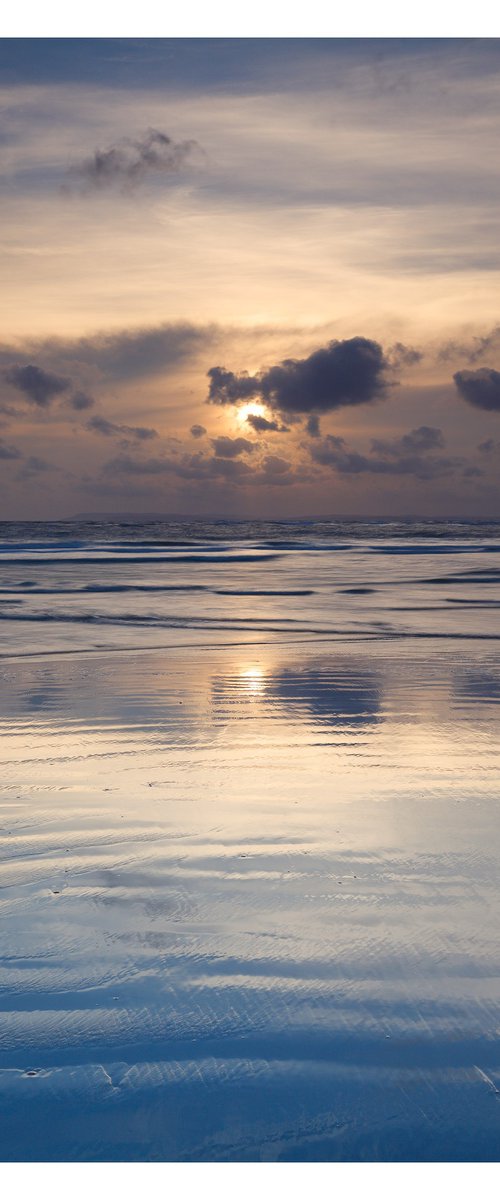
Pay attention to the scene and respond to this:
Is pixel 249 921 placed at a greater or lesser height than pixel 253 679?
greater

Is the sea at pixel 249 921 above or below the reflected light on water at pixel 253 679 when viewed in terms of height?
above

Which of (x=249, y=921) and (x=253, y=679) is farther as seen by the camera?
(x=253, y=679)

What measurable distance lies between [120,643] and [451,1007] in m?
9.83

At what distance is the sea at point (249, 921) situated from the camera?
2.55 m

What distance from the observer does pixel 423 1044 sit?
2.86 metres

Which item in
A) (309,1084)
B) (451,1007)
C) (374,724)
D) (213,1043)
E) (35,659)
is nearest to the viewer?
(309,1084)

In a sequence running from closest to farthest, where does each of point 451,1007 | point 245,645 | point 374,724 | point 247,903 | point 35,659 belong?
point 451,1007 → point 247,903 → point 374,724 → point 35,659 → point 245,645

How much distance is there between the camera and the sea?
2.55 metres

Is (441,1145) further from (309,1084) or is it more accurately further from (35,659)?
(35,659)

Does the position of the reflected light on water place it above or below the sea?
below

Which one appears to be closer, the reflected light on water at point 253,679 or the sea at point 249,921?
the sea at point 249,921

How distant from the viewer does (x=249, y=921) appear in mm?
3678

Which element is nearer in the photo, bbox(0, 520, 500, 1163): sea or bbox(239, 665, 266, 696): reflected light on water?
bbox(0, 520, 500, 1163): sea
